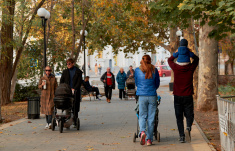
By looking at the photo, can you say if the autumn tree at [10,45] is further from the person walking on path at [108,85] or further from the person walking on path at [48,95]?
the person walking on path at [48,95]

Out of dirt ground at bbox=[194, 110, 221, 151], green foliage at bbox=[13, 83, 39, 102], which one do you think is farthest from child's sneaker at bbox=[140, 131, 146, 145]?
green foliage at bbox=[13, 83, 39, 102]

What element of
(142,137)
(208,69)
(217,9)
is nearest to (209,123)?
(208,69)

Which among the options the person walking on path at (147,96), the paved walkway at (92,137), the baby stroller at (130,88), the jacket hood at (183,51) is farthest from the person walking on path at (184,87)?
the baby stroller at (130,88)

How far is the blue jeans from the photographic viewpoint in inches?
340

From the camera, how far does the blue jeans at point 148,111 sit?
340 inches

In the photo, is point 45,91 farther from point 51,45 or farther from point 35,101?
point 51,45

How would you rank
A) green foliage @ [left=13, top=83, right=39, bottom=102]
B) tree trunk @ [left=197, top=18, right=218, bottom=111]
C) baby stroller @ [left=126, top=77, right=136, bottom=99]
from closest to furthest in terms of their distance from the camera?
tree trunk @ [left=197, top=18, right=218, bottom=111] < baby stroller @ [left=126, top=77, right=136, bottom=99] < green foliage @ [left=13, top=83, right=39, bottom=102]

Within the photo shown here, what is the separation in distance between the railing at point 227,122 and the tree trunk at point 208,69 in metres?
8.95

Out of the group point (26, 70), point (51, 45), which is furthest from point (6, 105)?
point (51, 45)

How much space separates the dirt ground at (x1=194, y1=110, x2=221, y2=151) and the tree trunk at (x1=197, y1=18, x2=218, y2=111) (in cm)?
44

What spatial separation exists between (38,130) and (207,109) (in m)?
7.36

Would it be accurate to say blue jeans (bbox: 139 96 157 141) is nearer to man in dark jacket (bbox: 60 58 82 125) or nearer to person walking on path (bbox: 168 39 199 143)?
person walking on path (bbox: 168 39 199 143)

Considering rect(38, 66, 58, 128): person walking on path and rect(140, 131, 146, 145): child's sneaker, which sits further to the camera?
rect(38, 66, 58, 128): person walking on path

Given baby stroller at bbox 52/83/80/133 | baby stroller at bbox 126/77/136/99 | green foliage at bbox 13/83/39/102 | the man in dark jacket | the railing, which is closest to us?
the railing
